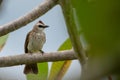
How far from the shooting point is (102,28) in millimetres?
135

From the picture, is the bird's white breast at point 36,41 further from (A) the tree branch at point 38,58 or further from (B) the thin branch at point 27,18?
(B) the thin branch at point 27,18

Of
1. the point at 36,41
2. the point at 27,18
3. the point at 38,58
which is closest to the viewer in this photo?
the point at 27,18

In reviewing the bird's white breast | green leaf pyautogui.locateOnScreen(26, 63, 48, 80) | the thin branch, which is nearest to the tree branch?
green leaf pyautogui.locateOnScreen(26, 63, 48, 80)

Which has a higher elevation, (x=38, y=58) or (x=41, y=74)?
(x=38, y=58)

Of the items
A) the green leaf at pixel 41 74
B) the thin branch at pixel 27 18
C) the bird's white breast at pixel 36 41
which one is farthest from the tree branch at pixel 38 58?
the bird's white breast at pixel 36 41

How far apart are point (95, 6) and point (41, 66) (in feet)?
4.62

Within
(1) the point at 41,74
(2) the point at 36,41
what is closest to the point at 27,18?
A: (1) the point at 41,74

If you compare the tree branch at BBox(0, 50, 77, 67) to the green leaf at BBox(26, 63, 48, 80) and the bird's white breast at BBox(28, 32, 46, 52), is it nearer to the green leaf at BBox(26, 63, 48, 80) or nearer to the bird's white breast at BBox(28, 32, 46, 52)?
the green leaf at BBox(26, 63, 48, 80)

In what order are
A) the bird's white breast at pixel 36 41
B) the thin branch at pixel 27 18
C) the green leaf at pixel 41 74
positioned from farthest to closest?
the bird's white breast at pixel 36 41 → the green leaf at pixel 41 74 → the thin branch at pixel 27 18

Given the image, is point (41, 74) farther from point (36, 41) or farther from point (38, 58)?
point (36, 41)

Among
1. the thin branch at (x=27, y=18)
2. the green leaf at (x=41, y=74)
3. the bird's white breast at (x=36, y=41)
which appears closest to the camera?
the thin branch at (x=27, y=18)

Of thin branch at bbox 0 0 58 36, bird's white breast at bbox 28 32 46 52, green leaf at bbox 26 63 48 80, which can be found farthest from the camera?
bird's white breast at bbox 28 32 46 52

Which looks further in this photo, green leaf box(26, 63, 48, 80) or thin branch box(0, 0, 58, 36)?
green leaf box(26, 63, 48, 80)

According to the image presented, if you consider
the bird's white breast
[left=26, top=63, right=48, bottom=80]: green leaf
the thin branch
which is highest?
the bird's white breast
